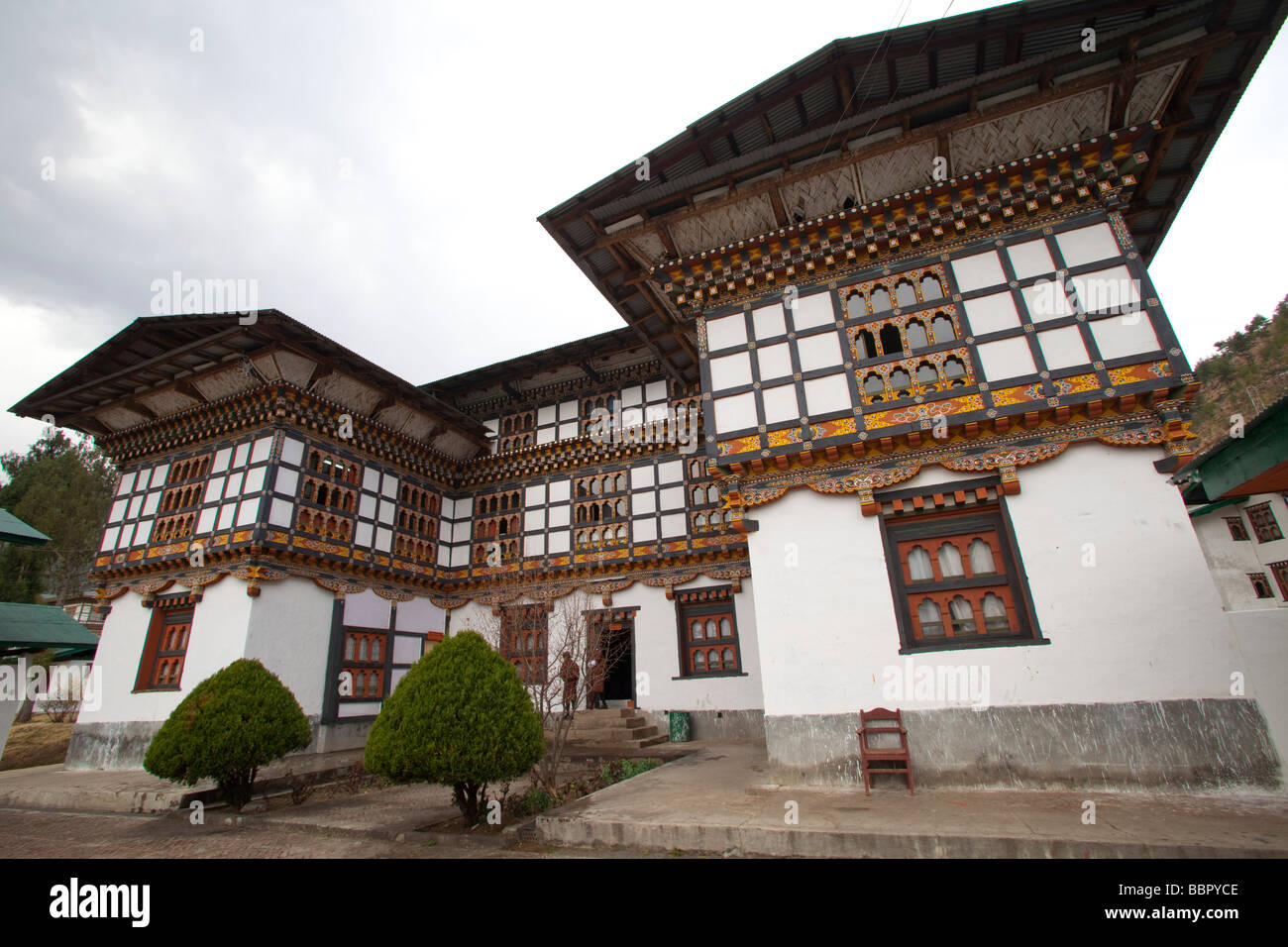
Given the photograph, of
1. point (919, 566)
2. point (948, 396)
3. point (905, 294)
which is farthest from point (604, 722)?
point (905, 294)

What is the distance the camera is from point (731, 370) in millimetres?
11680

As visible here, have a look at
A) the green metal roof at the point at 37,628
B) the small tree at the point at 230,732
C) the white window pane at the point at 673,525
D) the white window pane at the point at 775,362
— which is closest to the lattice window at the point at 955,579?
the white window pane at the point at 775,362

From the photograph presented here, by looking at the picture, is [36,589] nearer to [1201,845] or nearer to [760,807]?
[760,807]

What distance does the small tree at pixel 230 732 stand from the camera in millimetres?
9570

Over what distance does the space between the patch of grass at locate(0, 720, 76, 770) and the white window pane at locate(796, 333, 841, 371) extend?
89.3 feet

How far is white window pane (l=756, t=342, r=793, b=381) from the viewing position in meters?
11.2

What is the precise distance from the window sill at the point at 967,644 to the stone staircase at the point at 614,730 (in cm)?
936

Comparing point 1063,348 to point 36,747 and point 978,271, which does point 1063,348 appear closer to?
point 978,271

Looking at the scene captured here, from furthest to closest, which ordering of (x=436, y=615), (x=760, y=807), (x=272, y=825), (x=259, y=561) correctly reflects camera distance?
(x=436, y=615) < (x=259, y=561) < (x=272, y=825) < (x=760, y=807)

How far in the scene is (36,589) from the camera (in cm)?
2888

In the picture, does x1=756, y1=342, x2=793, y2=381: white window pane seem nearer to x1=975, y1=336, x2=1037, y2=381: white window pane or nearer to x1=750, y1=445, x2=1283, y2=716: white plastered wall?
x1=750, y1=445, x2=1283, y2=716: white plastered wall

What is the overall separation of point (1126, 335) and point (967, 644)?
18.7ft

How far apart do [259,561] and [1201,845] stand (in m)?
19.3
